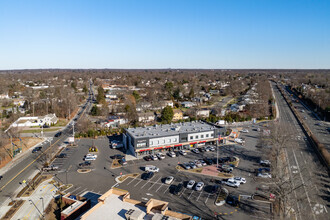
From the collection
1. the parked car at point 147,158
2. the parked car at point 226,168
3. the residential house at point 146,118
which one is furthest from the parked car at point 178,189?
the residential house at point 146,118

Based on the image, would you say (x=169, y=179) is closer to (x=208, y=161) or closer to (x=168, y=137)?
(x=208, y=161)

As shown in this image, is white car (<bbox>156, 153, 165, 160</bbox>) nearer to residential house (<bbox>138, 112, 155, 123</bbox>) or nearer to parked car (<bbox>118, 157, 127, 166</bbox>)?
parked car (<bbox>118, 157, 127, 166</bbox>)

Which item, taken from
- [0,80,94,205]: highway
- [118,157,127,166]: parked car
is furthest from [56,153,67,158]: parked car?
[118,157,127,166]: parked car

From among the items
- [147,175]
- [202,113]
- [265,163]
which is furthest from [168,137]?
[202,113]

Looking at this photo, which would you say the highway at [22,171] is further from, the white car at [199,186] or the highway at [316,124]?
Answer: the highway at [316,124]

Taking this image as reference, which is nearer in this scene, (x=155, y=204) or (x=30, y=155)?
(x=155, y=204)

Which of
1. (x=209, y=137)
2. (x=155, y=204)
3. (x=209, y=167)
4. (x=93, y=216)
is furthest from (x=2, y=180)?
(x=209, y=137)

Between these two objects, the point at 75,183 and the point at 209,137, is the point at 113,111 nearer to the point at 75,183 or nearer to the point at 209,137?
the point at 209,137
